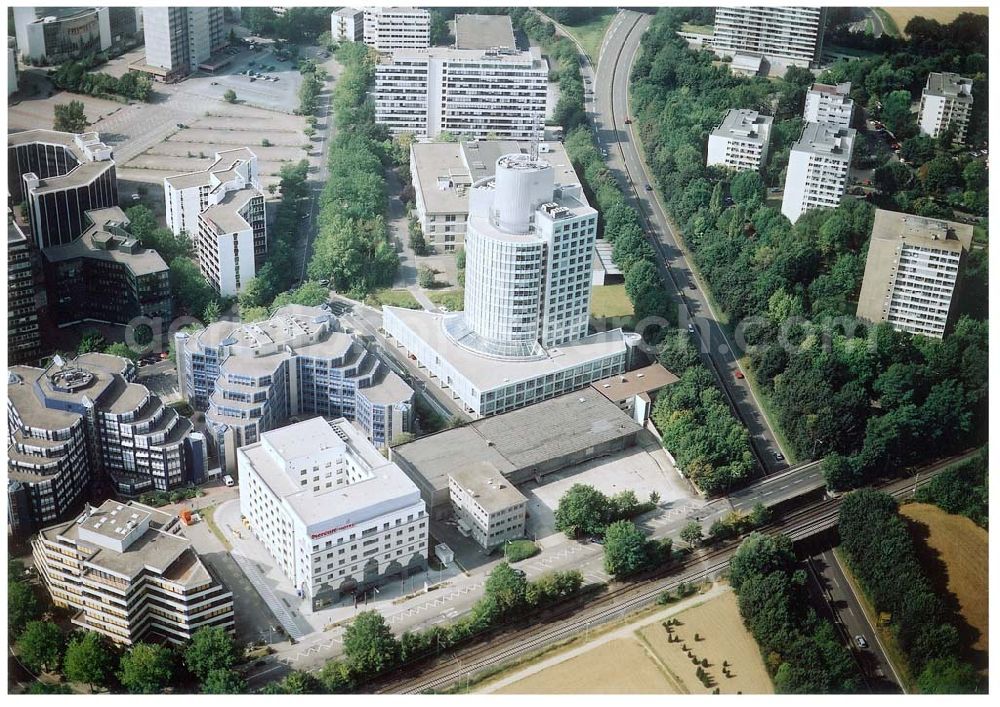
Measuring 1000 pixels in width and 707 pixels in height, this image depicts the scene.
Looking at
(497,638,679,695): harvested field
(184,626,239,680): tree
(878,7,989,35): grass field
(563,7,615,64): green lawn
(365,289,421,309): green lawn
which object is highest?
(878,7,989,35): grass field

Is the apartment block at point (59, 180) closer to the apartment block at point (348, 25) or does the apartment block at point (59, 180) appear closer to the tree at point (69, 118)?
the tree at point (69, 118)

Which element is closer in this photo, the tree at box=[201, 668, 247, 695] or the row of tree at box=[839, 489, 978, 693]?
the tree at box=[201, 668, 247, 695]

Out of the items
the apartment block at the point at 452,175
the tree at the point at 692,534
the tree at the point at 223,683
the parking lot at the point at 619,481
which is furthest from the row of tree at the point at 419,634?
the apartment block at the point at 452,175

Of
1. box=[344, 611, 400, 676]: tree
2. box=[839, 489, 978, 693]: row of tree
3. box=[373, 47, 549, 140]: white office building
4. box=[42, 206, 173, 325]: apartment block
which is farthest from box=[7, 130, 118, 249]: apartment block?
box=[839, 489, 978, 693]: row of tree

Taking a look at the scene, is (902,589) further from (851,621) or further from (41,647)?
(41,647)

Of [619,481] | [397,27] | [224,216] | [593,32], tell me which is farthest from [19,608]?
[593,32]

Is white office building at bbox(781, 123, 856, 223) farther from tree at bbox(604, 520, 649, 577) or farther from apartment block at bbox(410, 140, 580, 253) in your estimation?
tree at bbox(604, 520, 649, 577)
